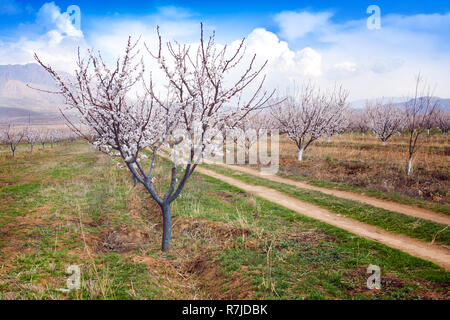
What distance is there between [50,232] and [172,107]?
6.46 meters

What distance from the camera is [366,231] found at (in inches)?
362

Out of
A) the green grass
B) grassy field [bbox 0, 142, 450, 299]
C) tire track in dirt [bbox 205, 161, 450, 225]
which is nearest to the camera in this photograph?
grassy field [bbox 0, 142, 450, 299]

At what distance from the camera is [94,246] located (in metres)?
8.36

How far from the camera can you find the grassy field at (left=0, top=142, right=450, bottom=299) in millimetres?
5652

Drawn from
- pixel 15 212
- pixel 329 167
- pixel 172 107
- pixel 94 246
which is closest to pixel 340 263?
pixel 172 107

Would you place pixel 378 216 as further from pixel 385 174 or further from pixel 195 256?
pixel 385 174

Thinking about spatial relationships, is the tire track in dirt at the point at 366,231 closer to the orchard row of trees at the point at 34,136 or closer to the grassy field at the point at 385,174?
the grassy field at the point at 385,174

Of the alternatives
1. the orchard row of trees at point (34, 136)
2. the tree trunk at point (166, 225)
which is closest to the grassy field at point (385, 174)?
the tree trunk at point (166, 225)

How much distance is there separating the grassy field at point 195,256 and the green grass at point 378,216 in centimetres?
193

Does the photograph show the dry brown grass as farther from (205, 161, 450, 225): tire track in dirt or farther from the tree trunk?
the tree trunk

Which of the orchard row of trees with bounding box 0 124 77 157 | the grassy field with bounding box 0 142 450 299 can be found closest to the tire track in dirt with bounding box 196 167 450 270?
the grassy field with bounding box 0 142 450 299

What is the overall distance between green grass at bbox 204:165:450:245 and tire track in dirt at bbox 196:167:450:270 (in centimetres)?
37

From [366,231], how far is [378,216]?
1.66m
